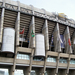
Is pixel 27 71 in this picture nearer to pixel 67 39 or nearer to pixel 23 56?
pixel 23 56

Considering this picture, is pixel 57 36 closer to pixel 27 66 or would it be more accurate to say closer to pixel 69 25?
pixel 69 25

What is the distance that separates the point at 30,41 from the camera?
40.8 metres

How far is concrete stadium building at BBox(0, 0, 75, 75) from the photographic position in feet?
120

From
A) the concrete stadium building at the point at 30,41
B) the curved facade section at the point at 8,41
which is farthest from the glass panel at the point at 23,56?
the curved facade section at the point at 8,41

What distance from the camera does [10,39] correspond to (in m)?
35.8

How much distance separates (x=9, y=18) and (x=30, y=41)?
10.6 m

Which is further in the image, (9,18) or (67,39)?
(67,39)

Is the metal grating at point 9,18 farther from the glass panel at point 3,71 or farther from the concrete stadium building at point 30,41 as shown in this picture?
the glass panel at point 3,71

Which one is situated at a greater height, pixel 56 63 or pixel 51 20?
pixel 51 20

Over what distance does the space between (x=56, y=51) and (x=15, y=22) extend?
60.7 ft

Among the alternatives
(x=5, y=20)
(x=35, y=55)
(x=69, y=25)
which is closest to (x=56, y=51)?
(x=35, y=55)

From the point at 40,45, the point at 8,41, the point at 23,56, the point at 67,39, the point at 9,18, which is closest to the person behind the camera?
the point at 8,41

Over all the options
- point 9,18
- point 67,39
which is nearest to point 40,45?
point 9,18

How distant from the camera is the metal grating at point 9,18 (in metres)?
39.9
